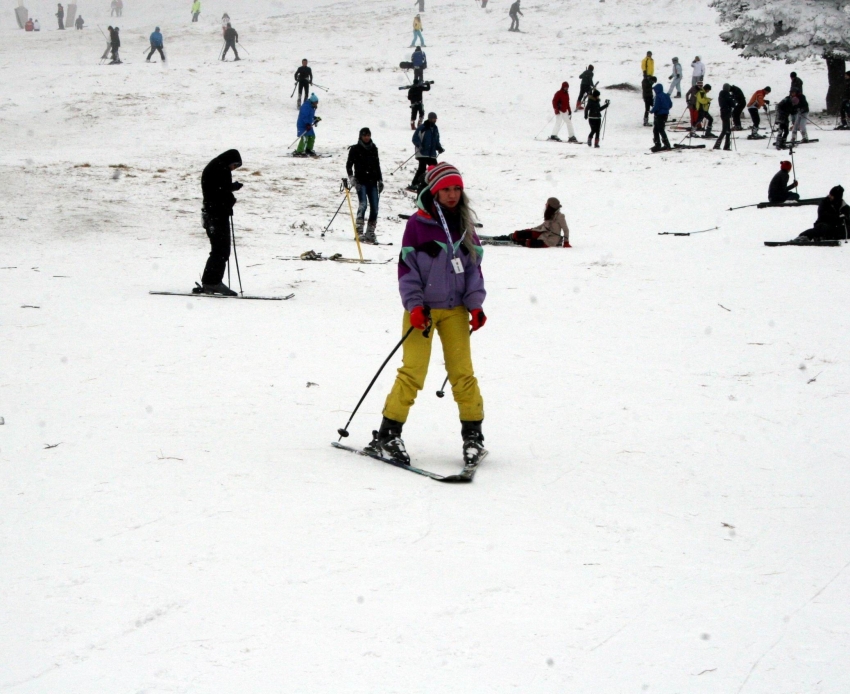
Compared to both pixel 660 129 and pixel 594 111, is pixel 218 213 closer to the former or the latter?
pixel 594 111

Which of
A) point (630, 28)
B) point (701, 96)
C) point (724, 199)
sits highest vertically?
point (630, 28)

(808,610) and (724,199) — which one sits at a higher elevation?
(724,199)

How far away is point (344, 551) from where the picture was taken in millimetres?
4043

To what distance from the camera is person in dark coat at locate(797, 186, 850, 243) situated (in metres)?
13.4

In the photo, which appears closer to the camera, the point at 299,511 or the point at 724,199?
the point at 299,511

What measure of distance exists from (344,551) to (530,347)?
5.09 metres

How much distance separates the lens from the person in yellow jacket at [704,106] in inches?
923

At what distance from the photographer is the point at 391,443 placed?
5410mm

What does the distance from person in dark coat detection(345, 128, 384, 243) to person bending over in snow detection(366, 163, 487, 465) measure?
898 centimetres

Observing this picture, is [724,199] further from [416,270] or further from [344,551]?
[344,551]

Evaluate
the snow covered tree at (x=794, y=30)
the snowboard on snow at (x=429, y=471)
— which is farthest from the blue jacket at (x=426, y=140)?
the snowboard on snow at (x=429, y=471)

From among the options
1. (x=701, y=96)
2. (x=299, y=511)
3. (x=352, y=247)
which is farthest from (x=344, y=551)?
(x=701, y=96)

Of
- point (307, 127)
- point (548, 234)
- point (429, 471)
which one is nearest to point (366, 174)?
point (548, 234)

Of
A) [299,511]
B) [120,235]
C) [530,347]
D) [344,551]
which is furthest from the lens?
[120,235]
